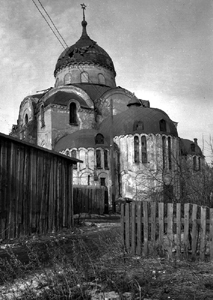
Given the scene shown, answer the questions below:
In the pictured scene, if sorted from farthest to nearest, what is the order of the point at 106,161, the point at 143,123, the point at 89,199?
1. the point at 143,123
2. the point at 106,161
3. the point at 89,199

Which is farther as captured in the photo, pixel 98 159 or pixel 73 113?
pixel 73 113

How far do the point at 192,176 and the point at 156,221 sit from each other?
4.48 meters

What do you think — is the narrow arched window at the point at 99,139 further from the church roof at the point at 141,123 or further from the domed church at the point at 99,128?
the church roof at the point at 141,123

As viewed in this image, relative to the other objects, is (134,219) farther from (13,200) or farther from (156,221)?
(13,200)

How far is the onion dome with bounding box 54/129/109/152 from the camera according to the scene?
36.4 meters

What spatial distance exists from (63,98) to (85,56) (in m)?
9.16

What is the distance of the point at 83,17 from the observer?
5278cm

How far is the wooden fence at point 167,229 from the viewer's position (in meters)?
6.62

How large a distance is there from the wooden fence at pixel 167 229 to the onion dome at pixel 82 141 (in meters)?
28.6

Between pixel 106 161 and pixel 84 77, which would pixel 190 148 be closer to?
pixel 106 161

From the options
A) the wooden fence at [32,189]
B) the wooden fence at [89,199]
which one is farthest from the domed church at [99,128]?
the wooden fence at [32,189]

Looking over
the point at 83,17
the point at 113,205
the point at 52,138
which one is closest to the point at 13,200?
the point at 113,205

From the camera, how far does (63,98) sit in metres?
41.4

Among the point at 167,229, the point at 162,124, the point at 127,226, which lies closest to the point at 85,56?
the point at 162,124
